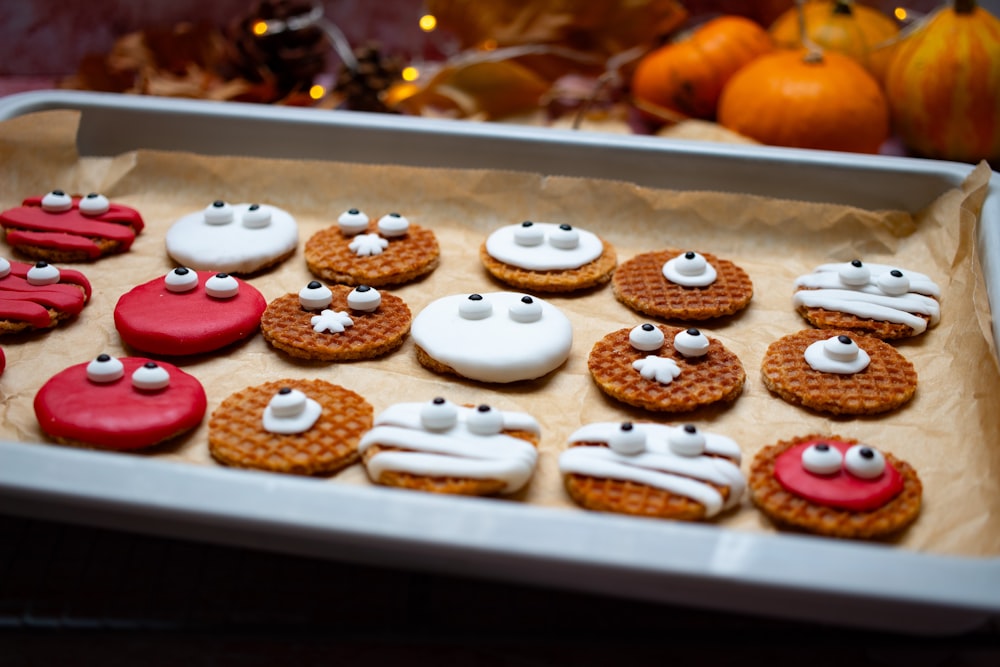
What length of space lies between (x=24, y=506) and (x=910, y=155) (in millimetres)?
2072

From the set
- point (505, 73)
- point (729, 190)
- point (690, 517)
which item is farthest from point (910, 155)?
point (690, 517)

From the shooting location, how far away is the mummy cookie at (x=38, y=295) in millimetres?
1646

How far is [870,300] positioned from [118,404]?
1289 millimetres

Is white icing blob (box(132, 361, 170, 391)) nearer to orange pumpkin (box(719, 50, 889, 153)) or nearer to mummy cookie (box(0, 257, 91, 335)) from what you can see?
mummy cookie (box(0, 257, 91, 335))

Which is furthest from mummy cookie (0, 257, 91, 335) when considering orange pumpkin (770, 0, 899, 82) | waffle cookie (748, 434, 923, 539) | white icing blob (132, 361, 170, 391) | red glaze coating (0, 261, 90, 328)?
orange pumpkin (770, 0, 899, 82)

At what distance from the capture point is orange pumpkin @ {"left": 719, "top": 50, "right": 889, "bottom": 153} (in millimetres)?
2117

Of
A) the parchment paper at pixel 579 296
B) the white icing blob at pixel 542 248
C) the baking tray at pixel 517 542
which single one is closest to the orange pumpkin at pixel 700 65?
the parchment paper at pixel 579 296

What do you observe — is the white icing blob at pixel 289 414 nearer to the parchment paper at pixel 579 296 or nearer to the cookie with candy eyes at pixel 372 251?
the parchment paper at pixel 579 296

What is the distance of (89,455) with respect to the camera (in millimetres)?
1132

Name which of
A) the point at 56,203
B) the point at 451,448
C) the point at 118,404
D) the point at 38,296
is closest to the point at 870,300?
the point at 451,448

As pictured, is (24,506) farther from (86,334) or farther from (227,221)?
(227,221)

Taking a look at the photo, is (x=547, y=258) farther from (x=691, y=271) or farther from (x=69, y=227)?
(x=69, y=227)

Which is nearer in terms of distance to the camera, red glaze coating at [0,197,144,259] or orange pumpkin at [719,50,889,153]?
red glaze coating at [0,197,144,259]

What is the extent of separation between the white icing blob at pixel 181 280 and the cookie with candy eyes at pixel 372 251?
9.4 inches
